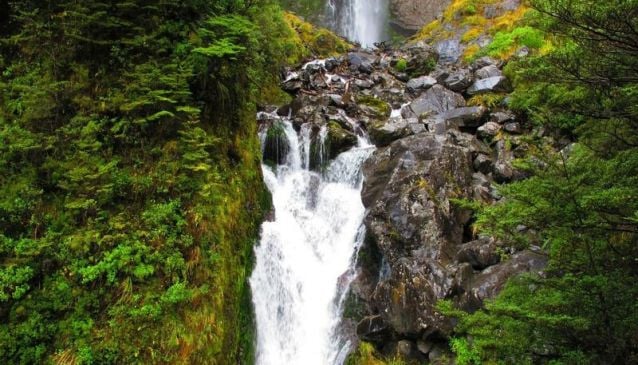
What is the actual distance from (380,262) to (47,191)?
709 centimetres

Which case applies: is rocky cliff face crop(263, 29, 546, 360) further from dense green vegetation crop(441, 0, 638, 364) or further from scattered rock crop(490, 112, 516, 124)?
dense green vegetation crop(441, 0, 638, 364)

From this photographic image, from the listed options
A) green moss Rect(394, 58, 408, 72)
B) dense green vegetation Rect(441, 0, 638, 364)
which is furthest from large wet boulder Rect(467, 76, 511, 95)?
dense green vegetation Rect(441, 0, 638, 364)

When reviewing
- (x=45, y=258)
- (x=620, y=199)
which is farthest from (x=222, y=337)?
(x=620, y=199)

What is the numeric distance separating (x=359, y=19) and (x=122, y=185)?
33663 mm

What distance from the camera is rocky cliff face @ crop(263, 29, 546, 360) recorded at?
7.32 m

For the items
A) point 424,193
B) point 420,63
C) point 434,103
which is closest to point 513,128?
point 434,103

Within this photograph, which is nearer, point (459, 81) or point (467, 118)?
point (467, 118)

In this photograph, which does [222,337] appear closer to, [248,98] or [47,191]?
[47,191]

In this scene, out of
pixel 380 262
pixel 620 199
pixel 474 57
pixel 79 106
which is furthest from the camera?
pixel 474 57

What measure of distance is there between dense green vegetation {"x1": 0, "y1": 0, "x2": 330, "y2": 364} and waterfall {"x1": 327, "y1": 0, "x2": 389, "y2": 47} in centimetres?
2900

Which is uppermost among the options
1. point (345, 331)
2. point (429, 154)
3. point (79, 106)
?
point (79, 106)

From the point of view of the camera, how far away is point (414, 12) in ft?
116

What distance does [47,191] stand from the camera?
6223 mm

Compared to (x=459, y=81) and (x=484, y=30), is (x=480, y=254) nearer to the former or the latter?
(x=459, y=81)
